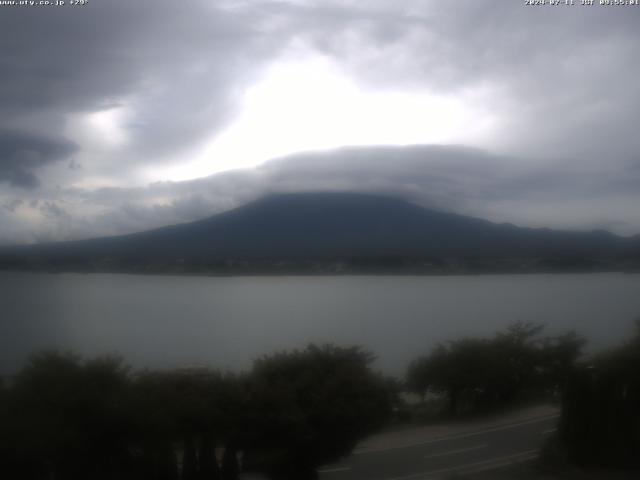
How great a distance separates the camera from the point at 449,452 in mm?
10711

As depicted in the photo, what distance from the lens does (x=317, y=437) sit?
33.4 ft

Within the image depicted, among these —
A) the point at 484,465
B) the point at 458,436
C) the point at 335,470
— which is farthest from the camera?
the point at 458,436

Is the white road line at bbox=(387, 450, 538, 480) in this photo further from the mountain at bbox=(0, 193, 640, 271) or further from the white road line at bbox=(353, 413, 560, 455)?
the mountain at bbox=(0, 193, 640, 271)

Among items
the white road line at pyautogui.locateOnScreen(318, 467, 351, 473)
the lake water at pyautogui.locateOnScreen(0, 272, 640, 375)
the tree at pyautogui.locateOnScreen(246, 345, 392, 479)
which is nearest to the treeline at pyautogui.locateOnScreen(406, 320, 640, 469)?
the lake water at pyautogui.locateOnScreen(0, 272, 640, 375)

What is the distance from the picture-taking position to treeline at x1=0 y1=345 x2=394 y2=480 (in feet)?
27.2

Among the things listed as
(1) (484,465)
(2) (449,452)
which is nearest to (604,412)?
(1) (484,465)

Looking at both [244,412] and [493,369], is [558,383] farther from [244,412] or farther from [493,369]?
[244,412]

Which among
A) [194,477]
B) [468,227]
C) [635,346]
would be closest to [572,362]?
[635,346]

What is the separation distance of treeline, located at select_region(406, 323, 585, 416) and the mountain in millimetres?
2304

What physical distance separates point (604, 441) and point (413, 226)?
854 centimetres

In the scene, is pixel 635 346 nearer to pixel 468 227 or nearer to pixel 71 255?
pixel 468 227

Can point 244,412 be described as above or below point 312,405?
above

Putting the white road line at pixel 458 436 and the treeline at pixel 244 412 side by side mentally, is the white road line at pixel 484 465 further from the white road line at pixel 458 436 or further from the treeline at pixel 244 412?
the white road line at pixel 458 436

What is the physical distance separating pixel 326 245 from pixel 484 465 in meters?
7.87
